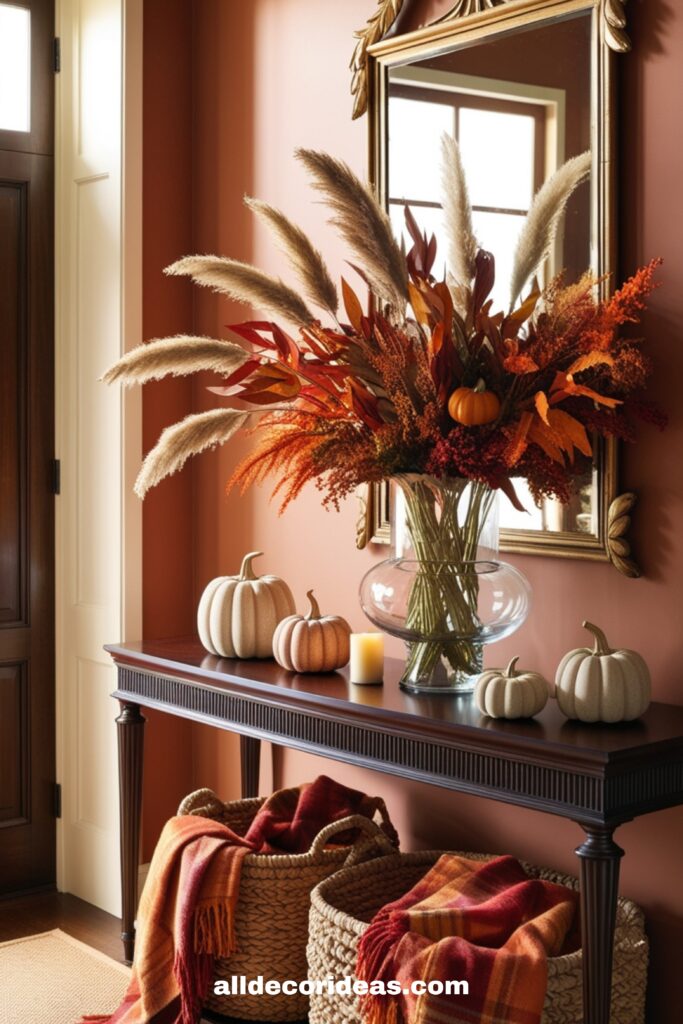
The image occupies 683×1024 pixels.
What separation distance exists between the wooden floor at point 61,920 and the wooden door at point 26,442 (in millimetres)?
100

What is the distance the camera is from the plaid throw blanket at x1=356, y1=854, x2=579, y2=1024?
2.45 metres

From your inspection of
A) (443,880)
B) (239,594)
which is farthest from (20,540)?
(443,880)

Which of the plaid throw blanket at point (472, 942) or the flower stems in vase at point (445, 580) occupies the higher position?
the flower stems in vase at point (445, 580)

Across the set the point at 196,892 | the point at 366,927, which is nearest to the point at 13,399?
the point at 196,892

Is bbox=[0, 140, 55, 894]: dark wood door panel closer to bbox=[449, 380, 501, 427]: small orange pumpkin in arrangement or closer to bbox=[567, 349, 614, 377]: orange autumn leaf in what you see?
bbox=[449, 380, 501, 427]: small orange pumpkin in arrangement

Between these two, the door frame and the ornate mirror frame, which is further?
the door frame

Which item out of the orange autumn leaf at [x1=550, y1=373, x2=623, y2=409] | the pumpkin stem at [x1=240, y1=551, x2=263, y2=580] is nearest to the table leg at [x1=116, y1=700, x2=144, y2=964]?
the pumpkin stem at [x1=240, y1=551, x2=263, y2=580]

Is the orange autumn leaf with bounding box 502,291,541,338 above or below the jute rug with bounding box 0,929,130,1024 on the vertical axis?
above

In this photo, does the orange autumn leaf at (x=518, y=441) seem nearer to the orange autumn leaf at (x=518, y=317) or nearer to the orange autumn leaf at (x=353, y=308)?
the orange autumn leaf at (x=518, y=317)

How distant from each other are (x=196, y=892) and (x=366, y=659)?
0.66 metres

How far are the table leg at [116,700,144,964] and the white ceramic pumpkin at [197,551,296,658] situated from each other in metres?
0.39

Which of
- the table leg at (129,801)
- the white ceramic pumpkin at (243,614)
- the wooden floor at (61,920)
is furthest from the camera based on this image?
the wooden floor at (61,920)

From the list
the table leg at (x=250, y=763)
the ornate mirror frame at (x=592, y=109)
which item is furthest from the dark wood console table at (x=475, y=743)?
the table leg at (x=250, y=763)

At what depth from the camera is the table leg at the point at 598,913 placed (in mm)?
2357
